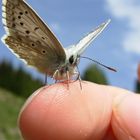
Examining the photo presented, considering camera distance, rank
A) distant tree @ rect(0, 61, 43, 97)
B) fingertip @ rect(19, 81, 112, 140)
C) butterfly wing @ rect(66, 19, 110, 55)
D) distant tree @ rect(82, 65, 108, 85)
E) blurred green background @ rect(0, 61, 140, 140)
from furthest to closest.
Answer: distant tree @ rect(0, 61, 43, 97) < distant tree @ rect(82, 65, 108, 85) < blurred green background @ rect(0, 61, 140, 140) < butterfly wing @ rect(66, 19, 110, 55) < fingertip @ rect(19, 81, 112, 140)

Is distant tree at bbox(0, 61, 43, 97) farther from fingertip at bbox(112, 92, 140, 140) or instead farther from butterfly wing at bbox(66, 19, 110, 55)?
fingertip at bbox(112, 92, 140, 140)

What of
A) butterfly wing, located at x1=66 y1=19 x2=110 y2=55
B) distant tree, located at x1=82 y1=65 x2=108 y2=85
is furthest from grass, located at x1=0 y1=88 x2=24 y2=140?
butterfly wing, located at x1=66 y1=19 x2=110 y2=55

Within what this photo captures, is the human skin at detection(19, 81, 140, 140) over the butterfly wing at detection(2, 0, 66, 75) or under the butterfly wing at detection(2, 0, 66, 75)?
under

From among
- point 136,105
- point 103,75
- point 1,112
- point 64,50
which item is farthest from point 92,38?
point 103,75

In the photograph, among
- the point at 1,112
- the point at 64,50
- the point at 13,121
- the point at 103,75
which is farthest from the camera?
the point at 103,75

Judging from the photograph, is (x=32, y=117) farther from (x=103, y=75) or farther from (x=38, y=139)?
(x=103, y=75)

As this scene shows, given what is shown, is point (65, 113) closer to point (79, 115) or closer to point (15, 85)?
point (79, 115)
